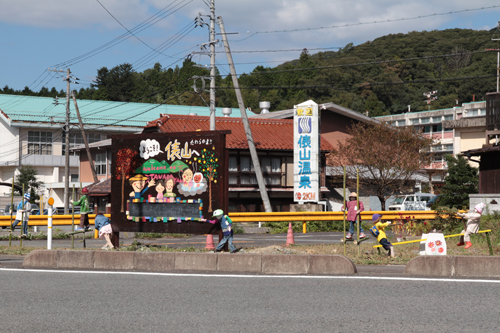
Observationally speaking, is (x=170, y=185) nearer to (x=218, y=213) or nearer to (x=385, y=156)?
(x=218, y=213)

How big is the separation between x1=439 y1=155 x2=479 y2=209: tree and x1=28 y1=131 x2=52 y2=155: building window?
36.9m

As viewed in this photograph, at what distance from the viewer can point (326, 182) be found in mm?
40812

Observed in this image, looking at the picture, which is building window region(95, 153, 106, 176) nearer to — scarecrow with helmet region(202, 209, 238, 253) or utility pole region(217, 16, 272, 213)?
utility pole region(217, 16, 272, 213)

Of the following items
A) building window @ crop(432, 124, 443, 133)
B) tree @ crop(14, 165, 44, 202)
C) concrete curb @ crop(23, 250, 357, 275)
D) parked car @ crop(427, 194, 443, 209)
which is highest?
building window @ crop(432, 124, 443, 133)

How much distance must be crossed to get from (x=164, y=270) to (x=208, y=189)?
Answer: 273cm

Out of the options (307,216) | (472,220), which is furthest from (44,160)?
(472,220)

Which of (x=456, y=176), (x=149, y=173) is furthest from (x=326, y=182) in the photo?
(x=149, y=173)

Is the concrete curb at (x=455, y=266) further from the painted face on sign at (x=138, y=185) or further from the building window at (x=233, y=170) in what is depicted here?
the building window at (x=233, y=170)

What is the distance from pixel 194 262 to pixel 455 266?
523cm

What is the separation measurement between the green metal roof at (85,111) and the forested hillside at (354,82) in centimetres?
1945

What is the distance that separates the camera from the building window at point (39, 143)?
5322 centimetres

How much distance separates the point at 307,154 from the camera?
104ft

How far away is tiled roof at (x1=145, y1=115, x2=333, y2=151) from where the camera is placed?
36562 mm

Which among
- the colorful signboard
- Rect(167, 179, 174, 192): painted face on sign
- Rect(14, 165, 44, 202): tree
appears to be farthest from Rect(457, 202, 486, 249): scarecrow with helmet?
Rect(14, 165, 44, 202): tree
